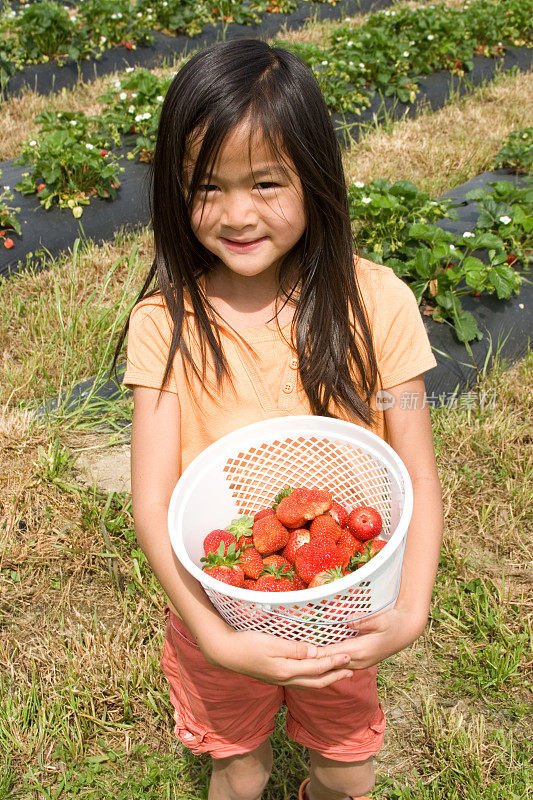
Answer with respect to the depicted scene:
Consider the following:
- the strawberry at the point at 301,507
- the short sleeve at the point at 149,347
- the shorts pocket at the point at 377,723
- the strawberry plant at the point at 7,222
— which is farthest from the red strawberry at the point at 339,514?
the strawberry plant at the point at 7,222

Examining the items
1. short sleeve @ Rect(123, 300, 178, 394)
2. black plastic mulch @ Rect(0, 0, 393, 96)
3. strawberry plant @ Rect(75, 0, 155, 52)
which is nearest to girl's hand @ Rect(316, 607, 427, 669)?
short sleeve @ Rect(123, 300, 178, 394)

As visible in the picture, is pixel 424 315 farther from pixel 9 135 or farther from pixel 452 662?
pixel 9 135

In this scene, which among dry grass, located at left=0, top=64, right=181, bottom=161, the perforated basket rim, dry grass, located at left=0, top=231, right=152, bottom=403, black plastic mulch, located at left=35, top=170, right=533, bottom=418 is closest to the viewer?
the perforated basket rim

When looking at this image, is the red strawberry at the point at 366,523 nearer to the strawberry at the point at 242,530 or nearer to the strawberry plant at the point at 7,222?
the strawberry at the point at 242,530

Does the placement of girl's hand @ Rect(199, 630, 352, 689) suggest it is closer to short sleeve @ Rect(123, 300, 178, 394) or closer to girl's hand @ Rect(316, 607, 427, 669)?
girl's hand @ Rect(316, 607, 427, 669)

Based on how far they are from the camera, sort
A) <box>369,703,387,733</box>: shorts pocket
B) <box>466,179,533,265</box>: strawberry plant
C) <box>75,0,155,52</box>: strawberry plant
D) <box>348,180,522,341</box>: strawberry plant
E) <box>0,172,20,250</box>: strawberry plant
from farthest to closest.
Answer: <box>75,0,155,52</box>: strawberry plant < <box>0,172,20,250</box>: strawberry plant < <box>466,179,533,265</box>: strawberry plant < <box>348,180,522,341</box>: strawberry plant < <box>369,703,387,733</box>: shorts pocket

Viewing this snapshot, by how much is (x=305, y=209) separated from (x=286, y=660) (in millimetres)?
782

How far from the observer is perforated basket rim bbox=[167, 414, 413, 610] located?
3.56 ft

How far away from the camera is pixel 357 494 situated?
1.47 m

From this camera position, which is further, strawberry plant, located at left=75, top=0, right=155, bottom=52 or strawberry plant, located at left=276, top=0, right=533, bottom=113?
strawberry plant, located at left=75, top=0, right=155, bottom=52

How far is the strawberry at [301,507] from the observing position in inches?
53.1

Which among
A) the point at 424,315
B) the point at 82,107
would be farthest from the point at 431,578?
the point at 82,107

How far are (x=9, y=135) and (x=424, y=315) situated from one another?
3.37 meters

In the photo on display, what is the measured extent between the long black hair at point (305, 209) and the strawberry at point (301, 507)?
19 cm
